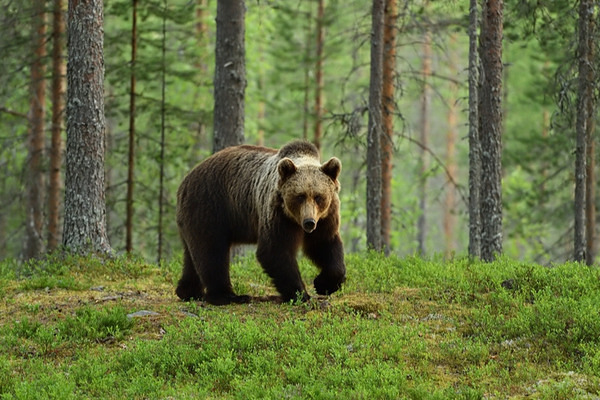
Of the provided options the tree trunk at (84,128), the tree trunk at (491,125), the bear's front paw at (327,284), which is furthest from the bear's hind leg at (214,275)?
the tree trunk at (491,125)

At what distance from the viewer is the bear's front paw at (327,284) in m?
9.17

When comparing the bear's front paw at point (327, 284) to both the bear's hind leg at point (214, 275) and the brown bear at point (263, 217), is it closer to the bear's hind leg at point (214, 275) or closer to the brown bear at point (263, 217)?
the brown bear at point (263, 217)

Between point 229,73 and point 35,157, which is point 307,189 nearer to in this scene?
point 229,73

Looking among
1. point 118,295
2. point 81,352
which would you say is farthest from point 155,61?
point 81,352

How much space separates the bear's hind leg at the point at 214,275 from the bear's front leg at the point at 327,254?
3.41 ft

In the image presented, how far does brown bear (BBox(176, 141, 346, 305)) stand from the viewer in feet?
28.5

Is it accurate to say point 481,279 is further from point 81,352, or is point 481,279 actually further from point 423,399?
point 81,352

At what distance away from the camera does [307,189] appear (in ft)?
27.7

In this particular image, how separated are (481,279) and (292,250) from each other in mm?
2548

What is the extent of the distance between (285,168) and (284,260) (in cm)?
110

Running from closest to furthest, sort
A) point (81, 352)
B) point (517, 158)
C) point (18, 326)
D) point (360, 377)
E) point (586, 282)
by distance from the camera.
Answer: point (360, 377)
point (81, 352)
point (18, 326)
point (586, 282)
point (517, 158)

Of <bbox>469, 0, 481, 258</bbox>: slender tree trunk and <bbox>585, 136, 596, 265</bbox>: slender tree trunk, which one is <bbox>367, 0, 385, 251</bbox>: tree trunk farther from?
<bbox>585, 136, 596, 265</bbox>: slender tree trunk

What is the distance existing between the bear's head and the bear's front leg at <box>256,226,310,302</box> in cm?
29

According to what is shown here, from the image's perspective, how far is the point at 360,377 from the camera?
634cm
